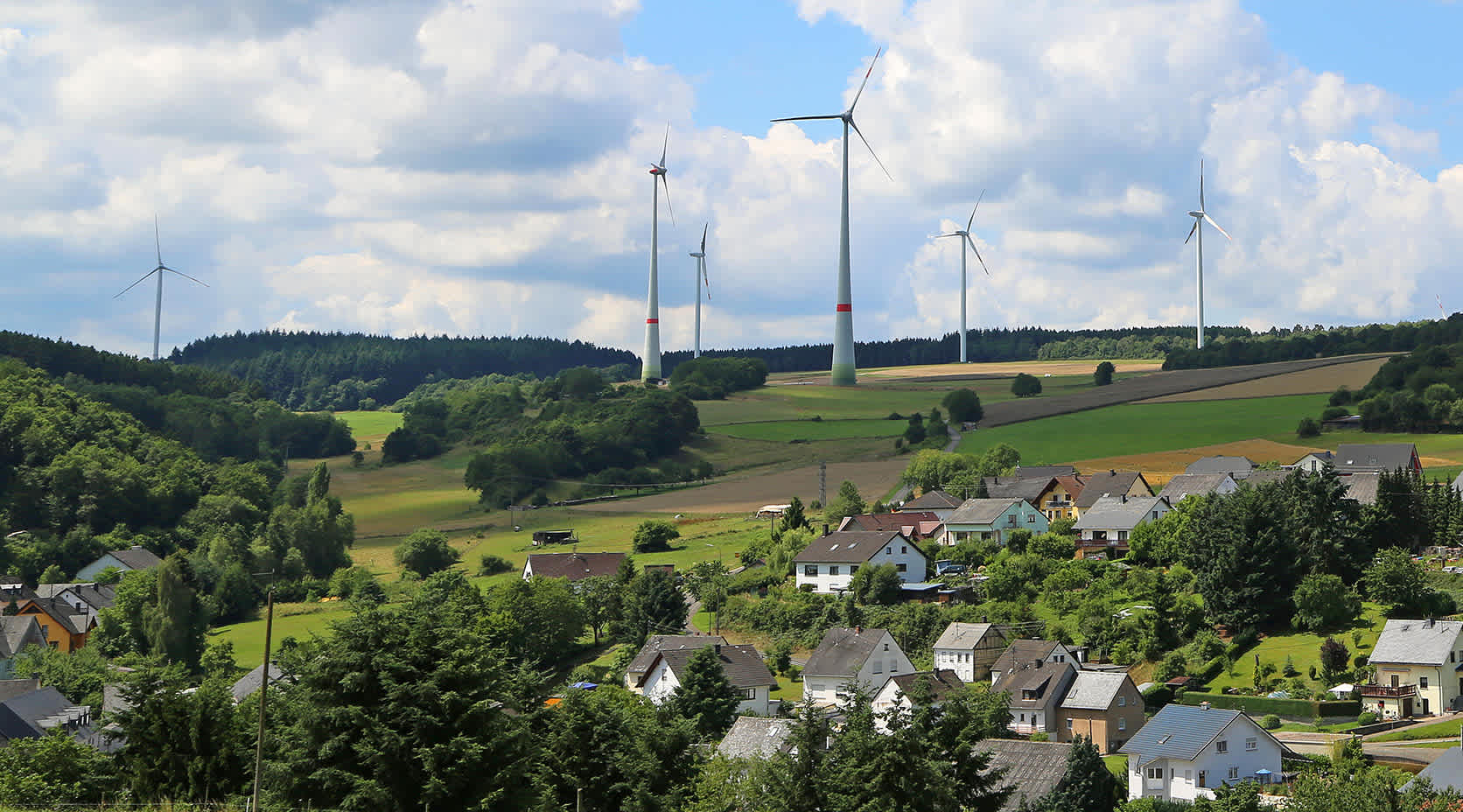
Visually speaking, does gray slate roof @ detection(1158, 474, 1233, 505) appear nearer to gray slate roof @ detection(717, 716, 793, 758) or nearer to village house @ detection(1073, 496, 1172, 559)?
village house @ detection(1073, 496, 1172, 559)

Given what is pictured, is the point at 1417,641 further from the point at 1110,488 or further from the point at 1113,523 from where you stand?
the point at 1110,488

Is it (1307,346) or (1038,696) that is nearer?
(1038,696)

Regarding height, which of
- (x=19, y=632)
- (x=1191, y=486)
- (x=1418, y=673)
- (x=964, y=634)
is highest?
(x=1191, y=486)

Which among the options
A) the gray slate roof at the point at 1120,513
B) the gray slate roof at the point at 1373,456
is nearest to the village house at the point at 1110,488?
the gray slate roof at the point at 1120,513

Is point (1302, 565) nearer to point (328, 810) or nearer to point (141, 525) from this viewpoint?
point (328, 810)

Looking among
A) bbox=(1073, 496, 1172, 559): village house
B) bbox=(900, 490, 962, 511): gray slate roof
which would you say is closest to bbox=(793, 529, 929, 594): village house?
bbox=(1073, 496, 1172, 559): village house

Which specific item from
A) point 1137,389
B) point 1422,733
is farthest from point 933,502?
point 1137,389

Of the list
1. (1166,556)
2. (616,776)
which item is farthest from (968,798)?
(1166,556)

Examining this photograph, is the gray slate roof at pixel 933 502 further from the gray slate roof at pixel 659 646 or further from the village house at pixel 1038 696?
the village house at pixel 1038 696
